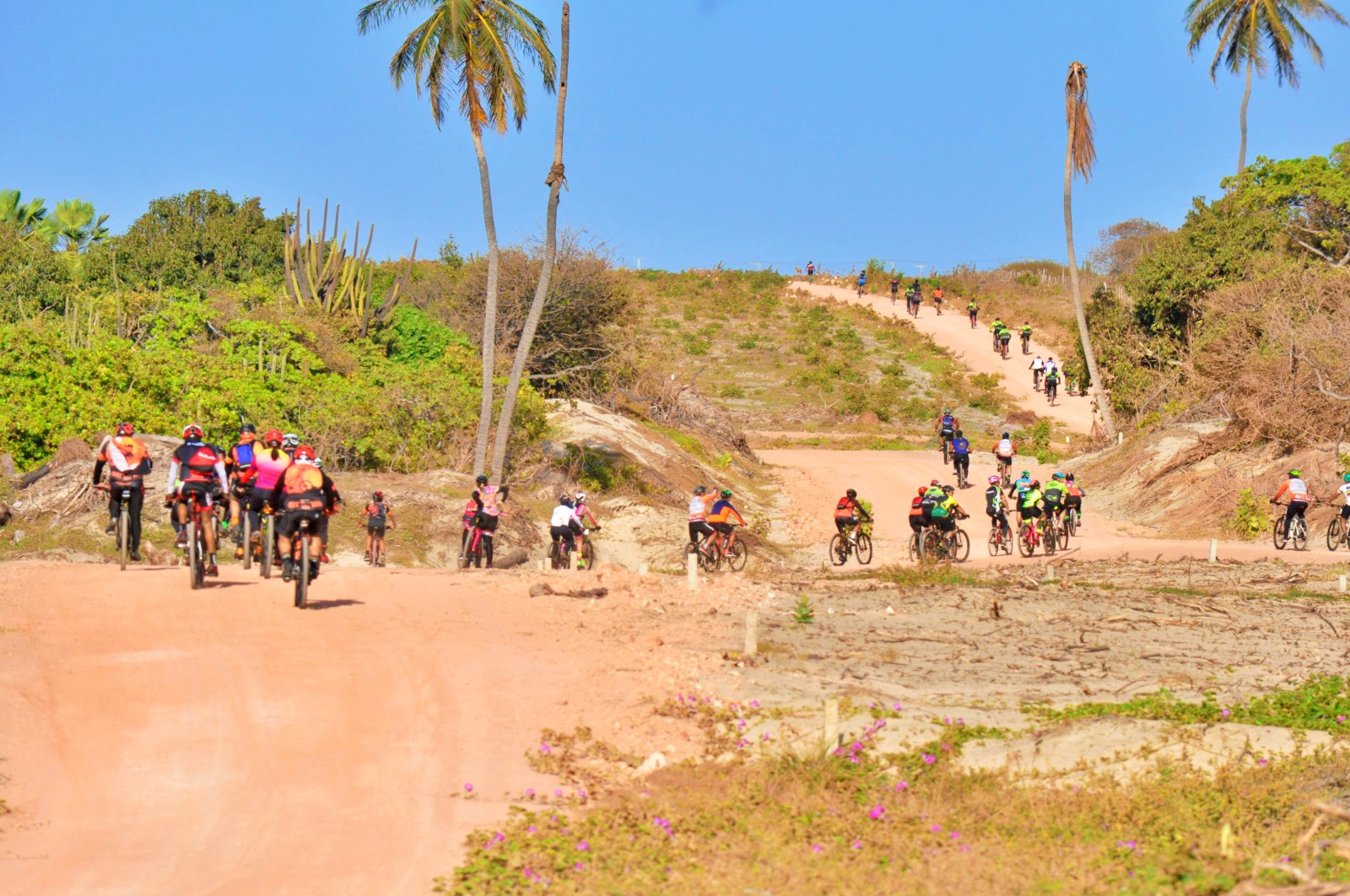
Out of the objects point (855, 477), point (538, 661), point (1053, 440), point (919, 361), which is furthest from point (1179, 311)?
point (538, 661)

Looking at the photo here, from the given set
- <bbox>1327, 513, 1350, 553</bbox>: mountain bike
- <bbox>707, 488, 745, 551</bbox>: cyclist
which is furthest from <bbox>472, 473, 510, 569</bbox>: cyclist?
<bbox>1327, 513, 1350, 553</bbox>: mountain bike

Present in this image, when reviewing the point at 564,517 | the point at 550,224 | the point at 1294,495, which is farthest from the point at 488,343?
the point at 1294,495

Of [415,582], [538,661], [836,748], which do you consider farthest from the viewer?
[415,582]

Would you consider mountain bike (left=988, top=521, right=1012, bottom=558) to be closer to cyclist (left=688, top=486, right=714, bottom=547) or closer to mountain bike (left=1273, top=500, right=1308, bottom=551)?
mountain bike (left=1273, top=500, right=1308, bottom=551)

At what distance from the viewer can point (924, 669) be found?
14.8 meters

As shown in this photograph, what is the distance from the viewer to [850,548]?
2539 cm

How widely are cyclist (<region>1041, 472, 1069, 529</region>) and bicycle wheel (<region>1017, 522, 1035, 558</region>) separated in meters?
0.49

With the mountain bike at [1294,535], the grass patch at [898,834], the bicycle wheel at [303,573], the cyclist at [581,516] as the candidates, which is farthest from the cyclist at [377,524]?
the mountain bike at [1294,535]

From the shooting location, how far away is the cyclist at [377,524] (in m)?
21.2

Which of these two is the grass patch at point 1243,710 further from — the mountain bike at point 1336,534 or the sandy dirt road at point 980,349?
the sandy dirt road at point 980,349

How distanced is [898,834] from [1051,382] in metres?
46.9

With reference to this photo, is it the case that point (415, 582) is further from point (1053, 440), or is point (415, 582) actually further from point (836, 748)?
point (1053, 440)

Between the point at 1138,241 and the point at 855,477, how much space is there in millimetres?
70485

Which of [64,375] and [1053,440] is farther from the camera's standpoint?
[1053,440]
